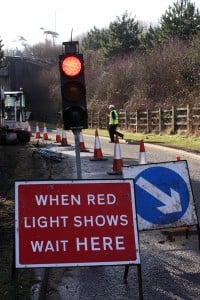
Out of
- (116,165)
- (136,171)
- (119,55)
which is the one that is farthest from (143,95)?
(136,171)

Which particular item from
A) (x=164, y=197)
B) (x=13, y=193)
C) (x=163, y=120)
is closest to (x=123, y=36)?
(x=163, y=120)

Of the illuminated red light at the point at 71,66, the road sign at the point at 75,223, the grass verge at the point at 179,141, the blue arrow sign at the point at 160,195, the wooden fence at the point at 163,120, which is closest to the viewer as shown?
the road sign at the point at 75,223

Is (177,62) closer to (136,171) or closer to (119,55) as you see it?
(119,55)

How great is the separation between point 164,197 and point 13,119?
2319 centimetres

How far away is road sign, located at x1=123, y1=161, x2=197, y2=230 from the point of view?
6547mm

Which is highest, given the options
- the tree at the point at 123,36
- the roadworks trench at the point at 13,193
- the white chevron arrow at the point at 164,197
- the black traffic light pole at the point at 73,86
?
the tree at the point at 123,36

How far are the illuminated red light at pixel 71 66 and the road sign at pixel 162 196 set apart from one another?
1333 mm

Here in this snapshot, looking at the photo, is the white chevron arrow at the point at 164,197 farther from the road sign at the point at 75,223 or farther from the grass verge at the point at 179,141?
the grass verge at the point at 179,141

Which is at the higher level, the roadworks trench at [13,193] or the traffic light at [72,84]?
the traffic light at [72,84]

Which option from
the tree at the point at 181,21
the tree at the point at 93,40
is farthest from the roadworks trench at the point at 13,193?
the tree at the point at 93,40

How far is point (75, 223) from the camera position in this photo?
4.98 meters

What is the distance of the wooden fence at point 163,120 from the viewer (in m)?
28.5

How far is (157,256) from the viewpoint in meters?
6.53

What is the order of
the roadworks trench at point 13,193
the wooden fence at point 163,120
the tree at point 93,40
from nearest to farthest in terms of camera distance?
the roadworks trench at point 13,193 < the wooden fence at point 163,120 < the tree at point 93,40
